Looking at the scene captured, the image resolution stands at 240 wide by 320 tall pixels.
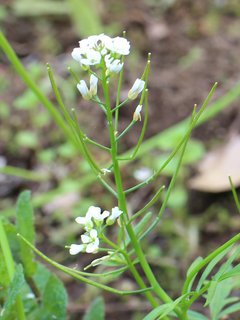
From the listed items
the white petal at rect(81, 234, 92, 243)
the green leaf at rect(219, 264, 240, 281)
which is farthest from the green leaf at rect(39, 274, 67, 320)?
Result: the green leaf at rect(219, 264, 240, 281)

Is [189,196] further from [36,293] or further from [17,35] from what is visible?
[17,35]

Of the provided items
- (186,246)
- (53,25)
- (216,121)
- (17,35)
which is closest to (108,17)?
(53,25)

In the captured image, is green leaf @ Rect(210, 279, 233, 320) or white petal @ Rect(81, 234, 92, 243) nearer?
white petal @ Rect(81, 234, 92, 243)

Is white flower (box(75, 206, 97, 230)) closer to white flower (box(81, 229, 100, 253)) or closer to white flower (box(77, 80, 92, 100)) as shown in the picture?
white flower (box(81, 229, 100, 253))

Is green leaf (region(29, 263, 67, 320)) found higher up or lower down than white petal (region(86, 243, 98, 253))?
lower down

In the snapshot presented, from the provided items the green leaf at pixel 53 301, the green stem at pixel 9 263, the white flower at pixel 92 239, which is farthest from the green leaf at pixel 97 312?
the white flower at pixel 92 239

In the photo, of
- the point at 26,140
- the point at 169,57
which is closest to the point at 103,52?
the point at 26,140

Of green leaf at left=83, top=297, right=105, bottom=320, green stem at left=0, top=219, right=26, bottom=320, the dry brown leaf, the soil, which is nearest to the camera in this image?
green stem at left=0, top=219, right=26, bottom=320

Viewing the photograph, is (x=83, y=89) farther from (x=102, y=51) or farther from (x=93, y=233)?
(x=93, y=233)
